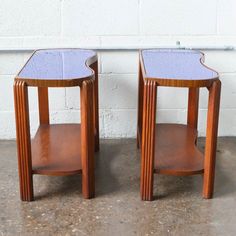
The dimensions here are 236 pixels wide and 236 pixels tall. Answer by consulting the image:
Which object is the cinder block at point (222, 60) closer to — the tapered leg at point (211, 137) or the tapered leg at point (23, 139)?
the tapered leg at point (211, 137)

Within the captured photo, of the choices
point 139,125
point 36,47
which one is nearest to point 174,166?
point 139,125

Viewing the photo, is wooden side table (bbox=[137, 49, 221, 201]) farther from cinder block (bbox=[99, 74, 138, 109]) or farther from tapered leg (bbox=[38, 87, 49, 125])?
tapered leg (bbox=[38, 87, 49, 125])

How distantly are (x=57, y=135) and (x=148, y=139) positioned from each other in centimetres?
71

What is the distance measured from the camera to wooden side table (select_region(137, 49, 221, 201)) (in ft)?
6.86

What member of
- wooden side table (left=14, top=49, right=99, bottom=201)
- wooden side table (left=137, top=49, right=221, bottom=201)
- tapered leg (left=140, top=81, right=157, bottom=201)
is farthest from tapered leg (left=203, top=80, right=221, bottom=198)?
wooden side table (left=14, top=49, right=99, bottom=201)

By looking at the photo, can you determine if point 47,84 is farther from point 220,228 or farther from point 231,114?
point 231,114

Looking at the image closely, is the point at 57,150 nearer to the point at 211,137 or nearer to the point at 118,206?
the point at 118,206

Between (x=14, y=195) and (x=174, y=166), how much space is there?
846mm

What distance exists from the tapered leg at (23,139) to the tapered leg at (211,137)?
34.6 inches

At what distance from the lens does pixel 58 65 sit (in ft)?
7.59

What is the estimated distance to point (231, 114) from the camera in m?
3.04

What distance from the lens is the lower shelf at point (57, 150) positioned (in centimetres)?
224
